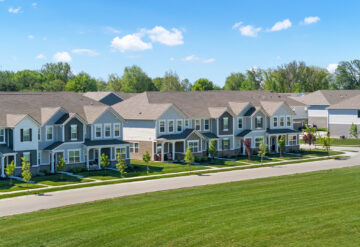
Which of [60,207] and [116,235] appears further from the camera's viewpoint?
[60,207]

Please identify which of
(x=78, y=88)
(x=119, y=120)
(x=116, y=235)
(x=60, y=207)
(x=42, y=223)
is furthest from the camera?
(x=78, y=88)

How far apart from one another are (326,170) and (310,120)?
4972cm

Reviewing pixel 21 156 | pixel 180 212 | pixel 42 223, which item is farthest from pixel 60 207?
pixel 21 156

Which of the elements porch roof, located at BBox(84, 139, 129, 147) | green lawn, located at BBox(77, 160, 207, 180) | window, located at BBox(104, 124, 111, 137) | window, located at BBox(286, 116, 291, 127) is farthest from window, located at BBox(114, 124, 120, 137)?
window, located at BBox(286, 116, 291, 127)

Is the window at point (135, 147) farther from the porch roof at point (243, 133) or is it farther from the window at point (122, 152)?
the porch roof at point (243, 133)

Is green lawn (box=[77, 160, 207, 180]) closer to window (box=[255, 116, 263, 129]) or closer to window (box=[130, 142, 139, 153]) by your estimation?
window (box=[130, 142, 139, 153])

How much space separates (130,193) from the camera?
34.5m

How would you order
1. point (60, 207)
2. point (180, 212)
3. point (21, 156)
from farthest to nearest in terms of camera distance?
point (21, 156), point (60, 207), point (180, 212)

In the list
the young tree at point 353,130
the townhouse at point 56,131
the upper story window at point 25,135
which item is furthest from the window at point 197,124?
the young tree at point 353,130

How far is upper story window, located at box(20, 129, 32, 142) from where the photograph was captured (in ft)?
138

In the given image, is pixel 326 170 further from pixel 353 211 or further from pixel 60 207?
pixel 60 207

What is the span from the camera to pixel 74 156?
152 feet

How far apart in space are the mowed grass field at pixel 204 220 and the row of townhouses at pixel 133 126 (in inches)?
577

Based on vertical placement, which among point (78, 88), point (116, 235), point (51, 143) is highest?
point (78, 88)
